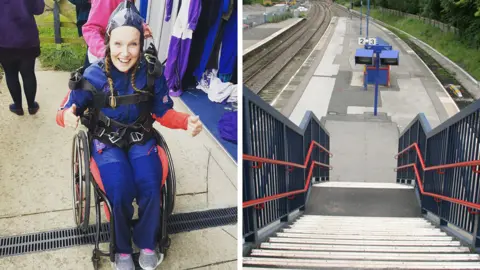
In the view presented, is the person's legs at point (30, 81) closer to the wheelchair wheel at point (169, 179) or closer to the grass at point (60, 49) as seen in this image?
the grass at point (60, 49)

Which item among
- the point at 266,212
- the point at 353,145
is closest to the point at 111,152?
the point at 266,212

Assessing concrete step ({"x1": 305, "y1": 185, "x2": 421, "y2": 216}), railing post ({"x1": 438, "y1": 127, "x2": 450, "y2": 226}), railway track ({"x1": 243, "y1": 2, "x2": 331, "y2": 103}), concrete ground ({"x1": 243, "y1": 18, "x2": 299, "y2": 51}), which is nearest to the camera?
railing post ({"x1": 438, "y1": 127, "x2": 450, "y2": 226})

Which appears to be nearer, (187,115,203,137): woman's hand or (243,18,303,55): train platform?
(187,115,203,137): woman's hand

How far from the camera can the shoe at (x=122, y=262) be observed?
2457mm

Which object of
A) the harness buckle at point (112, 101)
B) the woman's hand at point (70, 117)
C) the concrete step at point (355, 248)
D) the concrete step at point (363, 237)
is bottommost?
the concrete step at point (363, 237)

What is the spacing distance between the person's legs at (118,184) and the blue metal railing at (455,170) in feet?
6.93

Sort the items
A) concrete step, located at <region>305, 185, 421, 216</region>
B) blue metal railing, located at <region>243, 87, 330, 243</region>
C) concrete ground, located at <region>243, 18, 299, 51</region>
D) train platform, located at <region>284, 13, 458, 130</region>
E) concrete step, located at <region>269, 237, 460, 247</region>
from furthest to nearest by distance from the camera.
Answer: concrete ground, located at <region>243, 18, 299, 51</region> < train platform, located at <region>284, 13, 458, 130</region> < concrete step, located at <region>305, 185, 421, 216</region> < concrete step, located at <region>269, 237, 460, 247</region> < blue metal railing, located at <region>243, 87, 330, 243</region>

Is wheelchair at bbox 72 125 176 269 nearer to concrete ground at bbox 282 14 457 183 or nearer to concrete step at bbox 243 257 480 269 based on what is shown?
concrete step at bbox 243 257 480 269

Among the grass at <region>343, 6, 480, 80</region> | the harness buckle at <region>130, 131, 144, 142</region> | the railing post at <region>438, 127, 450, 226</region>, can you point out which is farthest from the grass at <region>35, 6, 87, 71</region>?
the grass at <region>343, 6, 480, 80</region>

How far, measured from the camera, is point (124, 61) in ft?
7.22

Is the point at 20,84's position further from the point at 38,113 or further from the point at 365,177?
the point at 365,177

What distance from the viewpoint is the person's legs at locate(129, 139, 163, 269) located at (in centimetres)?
237

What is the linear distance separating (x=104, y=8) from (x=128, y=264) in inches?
43.1

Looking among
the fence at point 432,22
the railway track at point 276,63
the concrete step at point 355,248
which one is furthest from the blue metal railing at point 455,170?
the fence at point 432,22
